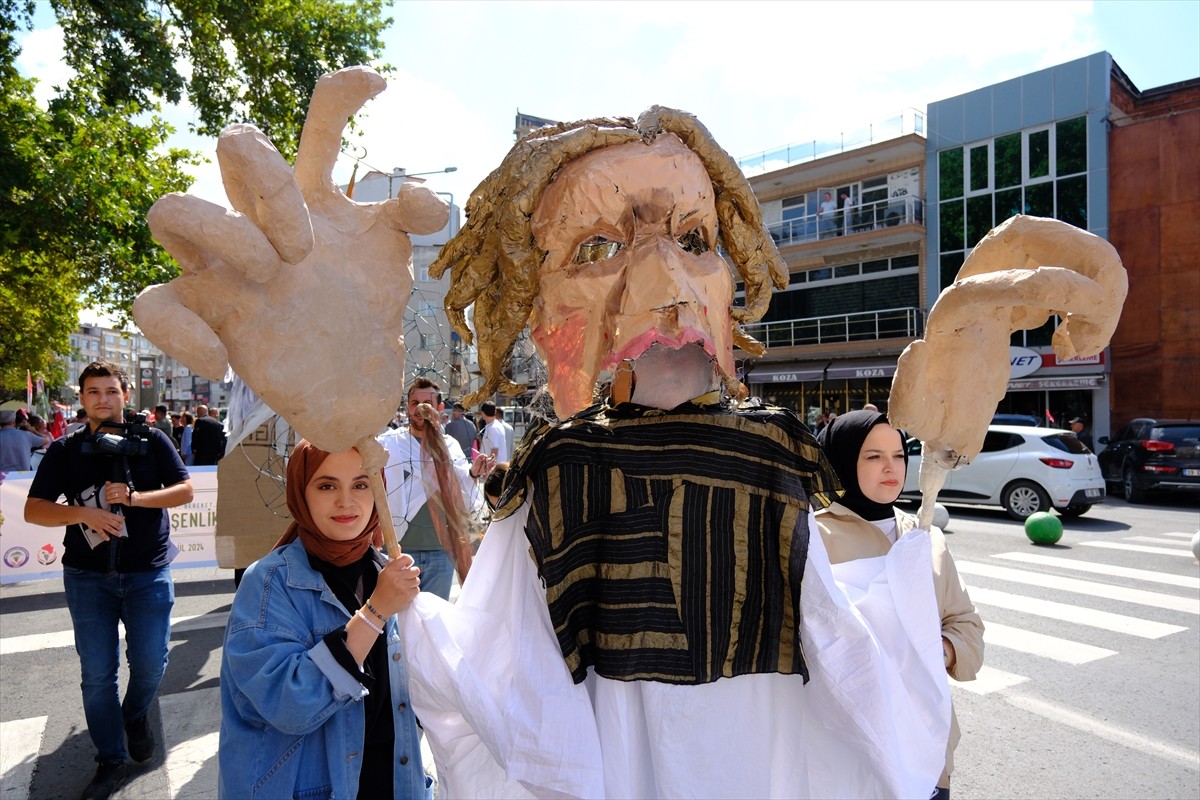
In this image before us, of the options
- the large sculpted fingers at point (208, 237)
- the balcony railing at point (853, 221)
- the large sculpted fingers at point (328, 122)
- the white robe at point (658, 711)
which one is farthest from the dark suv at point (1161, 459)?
the large sculpted fingers at point (208, 237)

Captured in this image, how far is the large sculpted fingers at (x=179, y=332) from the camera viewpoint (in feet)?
4.25

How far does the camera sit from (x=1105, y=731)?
3.81 m

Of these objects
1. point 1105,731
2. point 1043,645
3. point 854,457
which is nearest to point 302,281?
point 854,457

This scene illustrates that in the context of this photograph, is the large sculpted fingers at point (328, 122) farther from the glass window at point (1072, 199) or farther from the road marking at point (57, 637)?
the glass window at point (1072, 199)

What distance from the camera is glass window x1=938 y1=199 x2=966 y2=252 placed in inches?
767

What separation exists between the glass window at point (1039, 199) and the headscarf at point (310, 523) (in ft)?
66.0

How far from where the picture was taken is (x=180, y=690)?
4371mm

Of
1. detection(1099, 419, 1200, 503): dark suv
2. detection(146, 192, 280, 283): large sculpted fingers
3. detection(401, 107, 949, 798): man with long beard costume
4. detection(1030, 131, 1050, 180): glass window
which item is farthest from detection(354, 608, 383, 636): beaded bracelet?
detection(1030, 131, 1050, 180): glass window

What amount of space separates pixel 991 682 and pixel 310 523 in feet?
14.3

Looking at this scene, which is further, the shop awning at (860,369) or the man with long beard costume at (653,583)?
the shop awning at (860,369)

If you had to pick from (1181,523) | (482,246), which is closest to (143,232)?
(482,246)

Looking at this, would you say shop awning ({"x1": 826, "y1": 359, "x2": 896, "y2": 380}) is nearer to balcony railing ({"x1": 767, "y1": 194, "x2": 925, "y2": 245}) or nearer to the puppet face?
balcony railing ({"x1": 767, "y1": 194, "x2": 925, "y2": 245})

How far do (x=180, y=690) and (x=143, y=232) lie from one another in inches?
179

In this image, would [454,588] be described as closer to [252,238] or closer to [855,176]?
[252,238]
